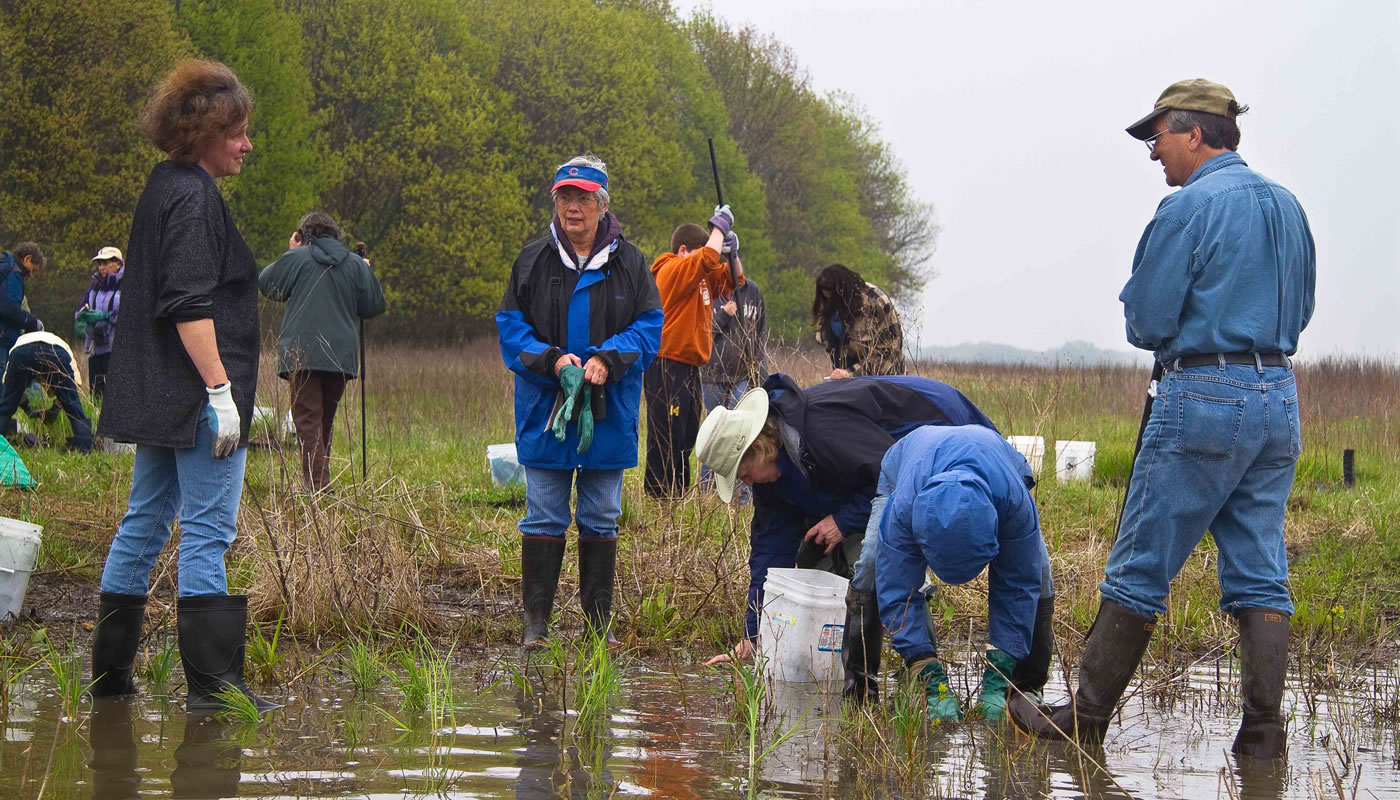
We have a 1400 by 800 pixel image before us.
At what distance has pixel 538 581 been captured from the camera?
5512 mm

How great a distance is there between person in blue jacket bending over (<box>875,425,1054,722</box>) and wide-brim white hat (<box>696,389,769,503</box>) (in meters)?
0.47

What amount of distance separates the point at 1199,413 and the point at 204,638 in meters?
3.06

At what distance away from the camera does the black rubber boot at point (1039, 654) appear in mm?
4605

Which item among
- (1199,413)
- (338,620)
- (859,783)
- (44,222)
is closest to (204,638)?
(338,620)

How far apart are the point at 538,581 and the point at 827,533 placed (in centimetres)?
122

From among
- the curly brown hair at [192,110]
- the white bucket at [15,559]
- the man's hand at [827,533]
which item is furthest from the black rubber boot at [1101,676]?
the white bucket at [15,559]

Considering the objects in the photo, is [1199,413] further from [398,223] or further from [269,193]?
[398,223]

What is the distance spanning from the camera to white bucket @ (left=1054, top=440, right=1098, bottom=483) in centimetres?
962

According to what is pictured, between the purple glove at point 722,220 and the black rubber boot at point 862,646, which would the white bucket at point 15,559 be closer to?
the black rubber boot at point 862,646

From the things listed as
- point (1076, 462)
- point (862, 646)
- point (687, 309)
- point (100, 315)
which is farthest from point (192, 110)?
point (100, 315)

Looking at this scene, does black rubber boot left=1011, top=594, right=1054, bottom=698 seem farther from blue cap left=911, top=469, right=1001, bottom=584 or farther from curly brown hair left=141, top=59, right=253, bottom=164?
curly brown hair left=141, top=59, right=253, bottom=164

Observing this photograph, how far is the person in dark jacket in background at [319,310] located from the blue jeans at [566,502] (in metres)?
3.27

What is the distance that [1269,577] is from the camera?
4.06m

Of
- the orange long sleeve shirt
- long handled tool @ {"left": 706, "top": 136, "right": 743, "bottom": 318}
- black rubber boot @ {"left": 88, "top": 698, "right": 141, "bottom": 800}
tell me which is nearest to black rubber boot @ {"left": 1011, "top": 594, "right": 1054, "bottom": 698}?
black rubber boot @ {"left": 88, "top": 698, "right": 141, "bottom": 800}
